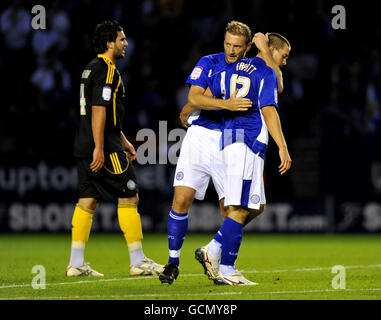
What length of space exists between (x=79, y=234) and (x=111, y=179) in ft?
1.91

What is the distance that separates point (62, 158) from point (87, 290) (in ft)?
24.2

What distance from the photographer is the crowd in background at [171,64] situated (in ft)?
47.1

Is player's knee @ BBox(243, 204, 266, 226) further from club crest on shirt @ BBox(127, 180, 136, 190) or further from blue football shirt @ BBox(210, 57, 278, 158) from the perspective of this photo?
club crest on shirt @ BBox(127, 180, 136, 190)

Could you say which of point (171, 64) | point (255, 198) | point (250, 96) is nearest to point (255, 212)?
point (255, 198)

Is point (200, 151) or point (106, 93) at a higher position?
point (106, 93)

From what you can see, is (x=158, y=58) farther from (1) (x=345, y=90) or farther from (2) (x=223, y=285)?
(2) (x=223, y=285)

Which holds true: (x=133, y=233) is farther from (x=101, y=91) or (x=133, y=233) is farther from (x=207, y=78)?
(x=207, y=78)

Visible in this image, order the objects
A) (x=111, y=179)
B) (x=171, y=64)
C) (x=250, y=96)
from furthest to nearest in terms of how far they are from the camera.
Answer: (x=171, y=64), (x=111, y=179), (x=250, y=96)

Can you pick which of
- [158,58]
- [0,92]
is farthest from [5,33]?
[158,58]

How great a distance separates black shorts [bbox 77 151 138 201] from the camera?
7762mm

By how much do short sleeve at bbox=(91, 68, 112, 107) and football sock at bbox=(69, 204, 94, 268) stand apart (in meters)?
1.00

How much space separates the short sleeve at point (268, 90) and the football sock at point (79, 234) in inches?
81.0

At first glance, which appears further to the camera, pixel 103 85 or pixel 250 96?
pixel 103 85

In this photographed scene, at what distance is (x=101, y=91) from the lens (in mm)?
7660
